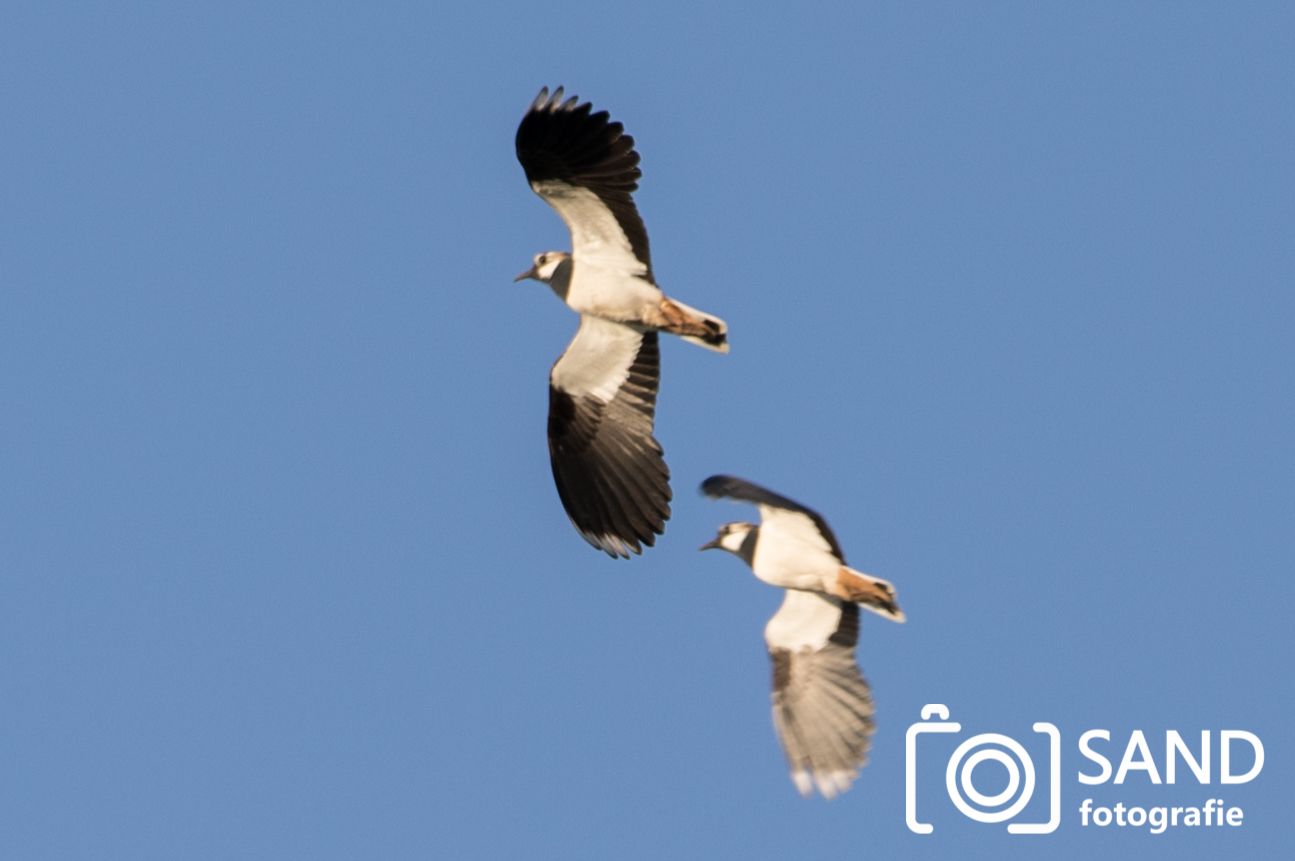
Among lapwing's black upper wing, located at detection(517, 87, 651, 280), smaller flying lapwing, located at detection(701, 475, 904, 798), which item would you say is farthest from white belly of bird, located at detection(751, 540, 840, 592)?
lapwing's black upper wing, located at detection(517, 87, 651, 280)

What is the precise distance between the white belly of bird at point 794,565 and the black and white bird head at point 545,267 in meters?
2.63

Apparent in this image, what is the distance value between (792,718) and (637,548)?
69.0 inches

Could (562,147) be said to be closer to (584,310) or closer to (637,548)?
(584,310)

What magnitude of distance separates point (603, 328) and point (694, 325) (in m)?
1.20

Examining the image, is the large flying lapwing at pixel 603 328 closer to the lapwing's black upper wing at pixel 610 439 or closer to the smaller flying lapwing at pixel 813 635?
the lapwing's black upper wing at pixel 610 439

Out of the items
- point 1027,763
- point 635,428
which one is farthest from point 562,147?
point 1027,763

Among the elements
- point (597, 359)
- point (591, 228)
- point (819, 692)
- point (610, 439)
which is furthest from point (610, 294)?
point (819, 692)

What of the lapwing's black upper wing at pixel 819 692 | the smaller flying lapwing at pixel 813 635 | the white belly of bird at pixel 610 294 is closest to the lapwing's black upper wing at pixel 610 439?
the white belly of bird at pixel 610 294

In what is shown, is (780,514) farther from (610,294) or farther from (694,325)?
(610,294)

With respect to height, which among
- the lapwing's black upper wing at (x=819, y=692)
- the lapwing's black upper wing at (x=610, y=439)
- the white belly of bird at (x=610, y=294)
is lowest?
the lapwing's black upper wing at (x=819, y=692)

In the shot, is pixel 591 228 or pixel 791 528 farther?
pixel 591 228

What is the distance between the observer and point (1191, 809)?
84.0 ft

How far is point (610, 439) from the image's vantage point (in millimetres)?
22219

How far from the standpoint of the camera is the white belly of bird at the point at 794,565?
21094mm
